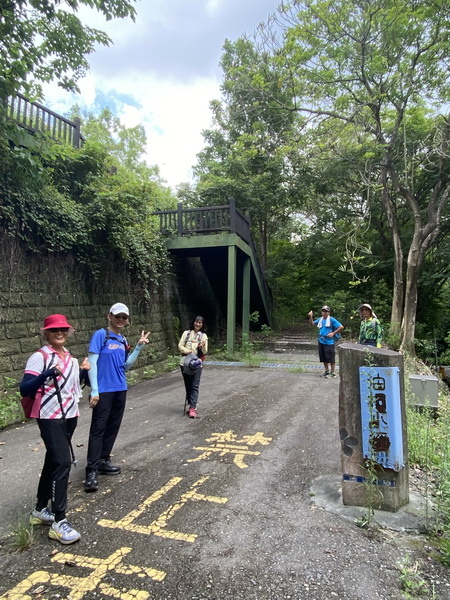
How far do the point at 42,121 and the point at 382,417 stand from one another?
7.83 meters

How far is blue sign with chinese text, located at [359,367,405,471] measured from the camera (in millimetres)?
2750

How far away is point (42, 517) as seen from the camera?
8.97 ft

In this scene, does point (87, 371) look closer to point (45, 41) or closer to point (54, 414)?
point (54, 414)

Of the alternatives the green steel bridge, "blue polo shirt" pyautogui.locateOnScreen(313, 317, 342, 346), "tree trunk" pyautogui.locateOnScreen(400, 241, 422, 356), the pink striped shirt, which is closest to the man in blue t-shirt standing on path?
"blue polo shirt" pyautogui.locateOnScreen(313, 317, 342, 346)

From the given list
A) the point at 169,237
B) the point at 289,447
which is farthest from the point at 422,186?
the point at 289,447

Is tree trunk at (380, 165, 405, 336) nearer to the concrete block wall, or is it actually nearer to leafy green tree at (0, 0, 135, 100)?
the concrete block wall

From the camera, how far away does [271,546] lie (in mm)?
2430

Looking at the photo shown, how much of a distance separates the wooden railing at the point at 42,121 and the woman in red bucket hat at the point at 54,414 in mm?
4628

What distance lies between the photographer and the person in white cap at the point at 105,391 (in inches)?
130

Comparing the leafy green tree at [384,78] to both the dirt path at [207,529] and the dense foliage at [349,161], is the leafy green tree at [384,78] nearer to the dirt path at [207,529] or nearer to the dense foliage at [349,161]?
the dense foliage at [349,161]

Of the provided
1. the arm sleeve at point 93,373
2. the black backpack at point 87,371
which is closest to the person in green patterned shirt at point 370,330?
the black backpack at point 87,371

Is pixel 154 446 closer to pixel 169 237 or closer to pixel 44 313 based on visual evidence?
pixel 44 313

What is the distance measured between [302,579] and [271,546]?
331mm

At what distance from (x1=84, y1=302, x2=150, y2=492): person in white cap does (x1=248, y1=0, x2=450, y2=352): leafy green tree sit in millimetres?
10292
